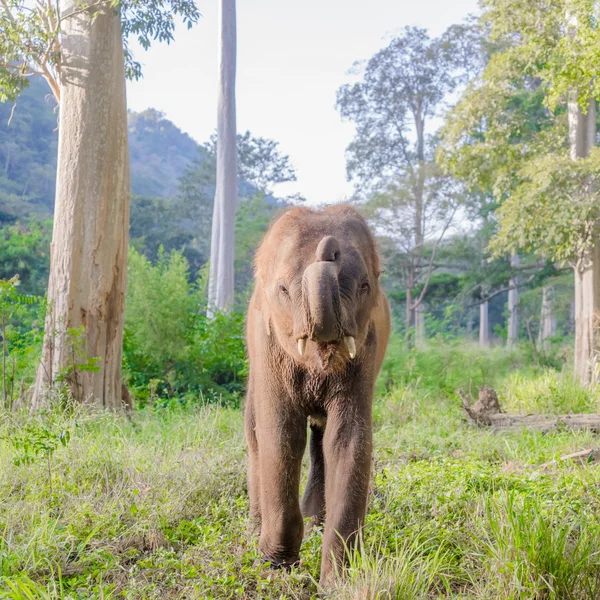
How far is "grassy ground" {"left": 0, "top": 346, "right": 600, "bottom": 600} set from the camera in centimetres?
337

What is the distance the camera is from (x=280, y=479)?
3621 mm

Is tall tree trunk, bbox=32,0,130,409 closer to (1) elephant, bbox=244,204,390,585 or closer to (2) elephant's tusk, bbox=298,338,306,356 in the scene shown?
(1) elephant, bbox=244,204,390,585

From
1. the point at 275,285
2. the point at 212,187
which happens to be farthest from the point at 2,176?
the point at 275,285

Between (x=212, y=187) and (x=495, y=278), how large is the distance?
18.9 metres

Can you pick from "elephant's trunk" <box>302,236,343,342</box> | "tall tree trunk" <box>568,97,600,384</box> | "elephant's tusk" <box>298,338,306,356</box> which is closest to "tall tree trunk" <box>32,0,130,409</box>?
"elephant's tusk" <box>298,338,306,356</box>

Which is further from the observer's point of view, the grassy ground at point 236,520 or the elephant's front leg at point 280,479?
the elephant's front leg at point 280,479

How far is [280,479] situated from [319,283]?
4.19 feet

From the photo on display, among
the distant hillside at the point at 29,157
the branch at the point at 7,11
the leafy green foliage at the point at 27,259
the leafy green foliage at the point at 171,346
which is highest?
the distant hillside at the point at 29,157

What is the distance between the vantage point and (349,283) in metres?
3.16

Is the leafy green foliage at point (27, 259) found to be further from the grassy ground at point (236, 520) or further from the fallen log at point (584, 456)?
the fallen log at point (584, 456)

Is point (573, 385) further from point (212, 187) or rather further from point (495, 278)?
point (212, 187)

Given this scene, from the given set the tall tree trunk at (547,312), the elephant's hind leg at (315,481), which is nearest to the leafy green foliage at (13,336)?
the elephant's hind leg at (315,481)

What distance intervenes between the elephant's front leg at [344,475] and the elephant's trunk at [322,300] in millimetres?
743

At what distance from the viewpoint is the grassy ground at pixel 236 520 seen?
11.1 ft
